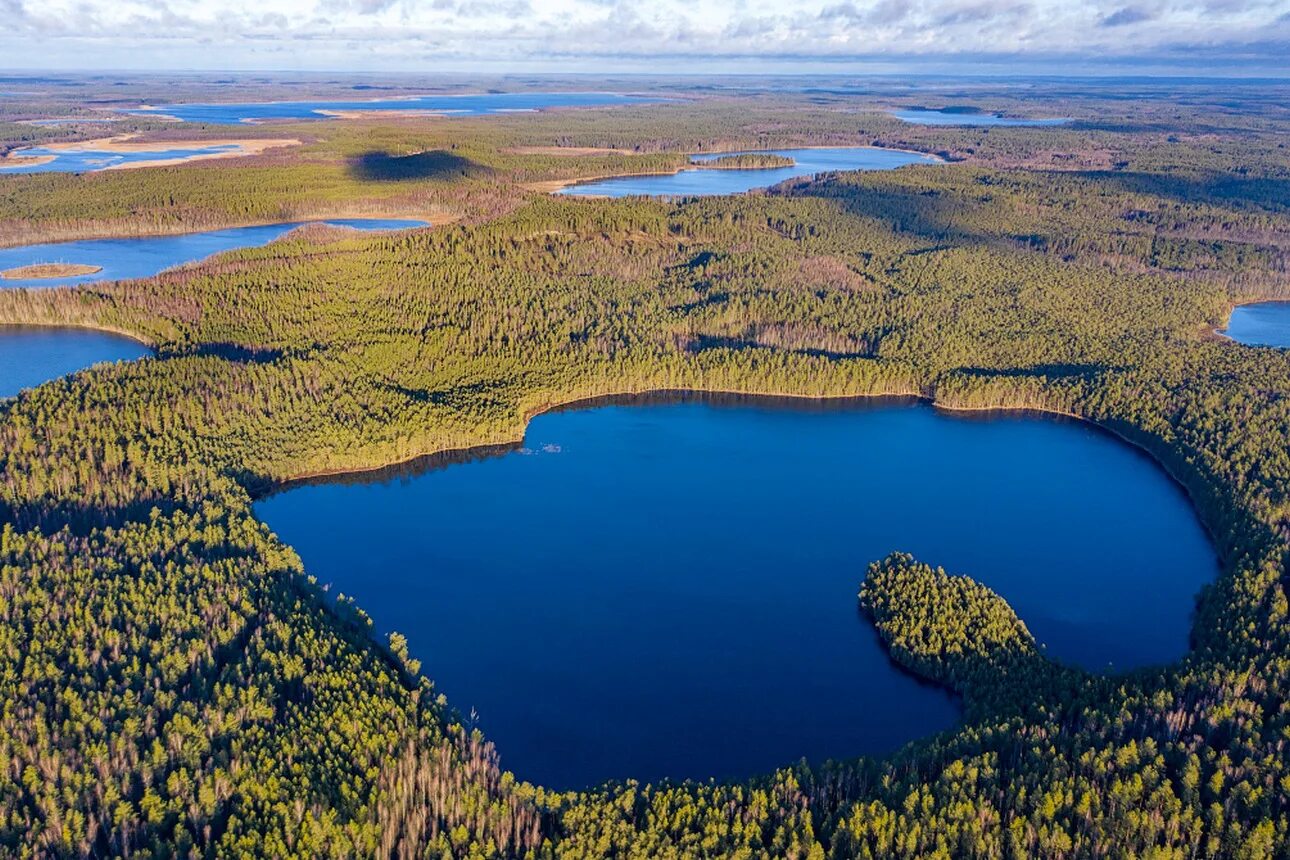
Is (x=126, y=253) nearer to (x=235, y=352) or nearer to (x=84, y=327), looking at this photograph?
(x=84, y=327)

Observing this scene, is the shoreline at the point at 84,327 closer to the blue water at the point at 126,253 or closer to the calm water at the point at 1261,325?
the blue water at the point at 126,253

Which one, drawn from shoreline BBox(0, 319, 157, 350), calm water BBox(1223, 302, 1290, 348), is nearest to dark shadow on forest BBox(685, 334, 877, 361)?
calm water BBox(1223, 302, 1290, 348)

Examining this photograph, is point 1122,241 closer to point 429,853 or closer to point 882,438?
point 882,438

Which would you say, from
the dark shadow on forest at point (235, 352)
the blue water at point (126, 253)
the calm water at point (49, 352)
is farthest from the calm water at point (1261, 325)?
the blue water at point (126, 253)

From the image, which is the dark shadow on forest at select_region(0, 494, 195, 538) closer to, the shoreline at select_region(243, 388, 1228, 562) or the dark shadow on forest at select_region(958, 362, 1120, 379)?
the shoreline at select_region(243, 388, 1228, 562)

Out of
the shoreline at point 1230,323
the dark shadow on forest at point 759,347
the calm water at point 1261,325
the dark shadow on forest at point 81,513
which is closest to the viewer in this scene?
the dark shadow on forest at point 81,513

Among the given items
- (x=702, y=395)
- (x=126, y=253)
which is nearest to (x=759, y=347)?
(x=702, y=395)
